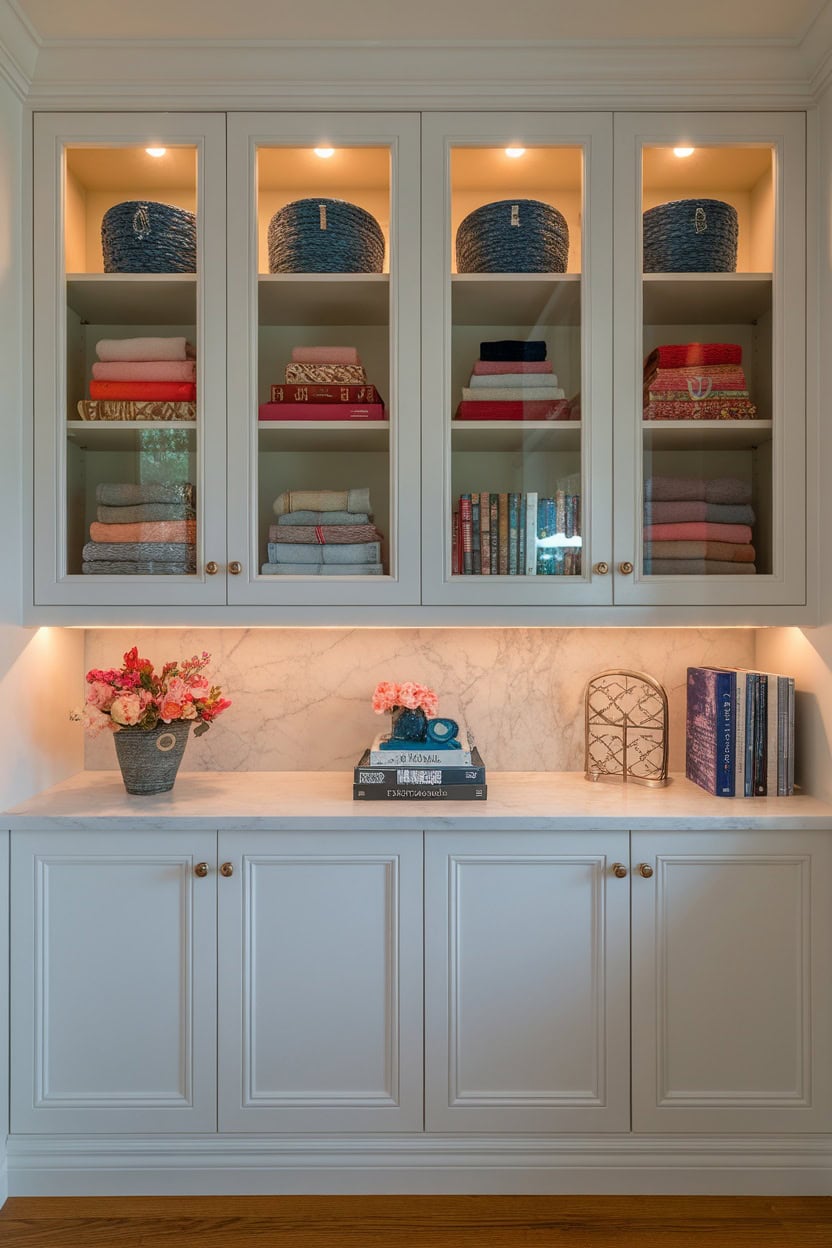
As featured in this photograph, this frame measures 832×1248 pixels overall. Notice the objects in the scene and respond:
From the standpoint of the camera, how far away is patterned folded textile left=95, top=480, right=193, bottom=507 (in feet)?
6.49

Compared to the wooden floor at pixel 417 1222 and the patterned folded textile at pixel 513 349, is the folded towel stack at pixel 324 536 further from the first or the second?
the wooden floor at pixel 417 1222

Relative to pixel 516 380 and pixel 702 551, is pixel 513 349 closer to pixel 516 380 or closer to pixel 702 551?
pixel 516 380

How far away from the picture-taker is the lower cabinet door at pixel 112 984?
183 cm

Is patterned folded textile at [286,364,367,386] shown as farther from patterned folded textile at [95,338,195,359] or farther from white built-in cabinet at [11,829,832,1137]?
white built-in cabinet at [11,829,832,1137]

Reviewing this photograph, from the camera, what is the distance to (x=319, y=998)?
1828 mm

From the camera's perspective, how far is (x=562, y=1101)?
6.00 ft

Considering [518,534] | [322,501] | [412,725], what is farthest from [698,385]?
[412,725]

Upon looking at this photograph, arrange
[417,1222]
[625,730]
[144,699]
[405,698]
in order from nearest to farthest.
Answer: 1. [417,1222]
2. [144,699]
3. [405,698]
4. [625,730]

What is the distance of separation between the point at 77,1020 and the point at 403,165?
2.13 m

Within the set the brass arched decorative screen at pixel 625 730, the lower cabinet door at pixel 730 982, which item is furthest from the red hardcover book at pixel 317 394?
the lower cabinet door at pixel 730 982

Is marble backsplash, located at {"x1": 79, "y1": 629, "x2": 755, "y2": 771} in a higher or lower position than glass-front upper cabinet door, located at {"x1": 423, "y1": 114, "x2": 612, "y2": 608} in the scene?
lower

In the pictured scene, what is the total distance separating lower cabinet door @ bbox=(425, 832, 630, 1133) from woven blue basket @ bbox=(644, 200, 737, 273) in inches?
53.8

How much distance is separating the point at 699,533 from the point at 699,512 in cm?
5

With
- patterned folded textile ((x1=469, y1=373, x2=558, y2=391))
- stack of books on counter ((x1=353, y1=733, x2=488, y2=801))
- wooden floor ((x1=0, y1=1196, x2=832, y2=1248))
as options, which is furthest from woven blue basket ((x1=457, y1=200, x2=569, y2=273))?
wooden floor ((x1=0, y1=1196, x2=832, y2=1248))
